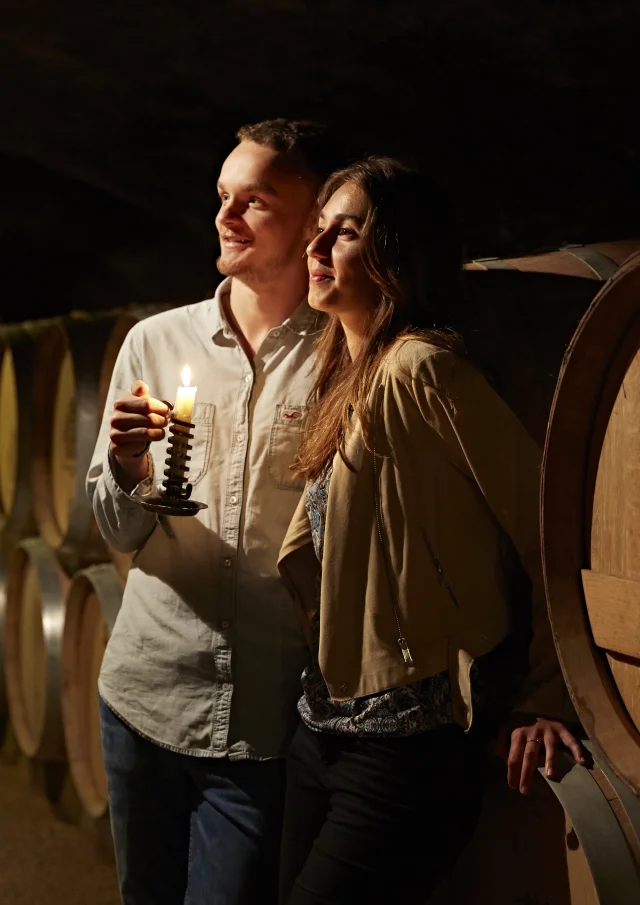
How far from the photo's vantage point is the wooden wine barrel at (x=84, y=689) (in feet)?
10.2

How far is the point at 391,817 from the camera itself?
146 cm

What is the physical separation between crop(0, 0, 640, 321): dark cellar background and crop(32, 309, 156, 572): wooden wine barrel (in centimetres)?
50

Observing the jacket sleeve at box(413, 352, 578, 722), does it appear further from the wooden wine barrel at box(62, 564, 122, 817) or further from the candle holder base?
the wooden wine barrel at box(62, 564, 122, 817)

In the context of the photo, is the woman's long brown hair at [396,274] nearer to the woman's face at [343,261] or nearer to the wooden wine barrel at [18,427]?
the woman's face at [343,261]

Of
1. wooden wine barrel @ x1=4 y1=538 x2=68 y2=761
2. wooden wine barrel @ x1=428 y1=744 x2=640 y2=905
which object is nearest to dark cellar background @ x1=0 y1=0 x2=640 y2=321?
wooden wine barrel @ x1=4 y1=538 x2=68 y2=761

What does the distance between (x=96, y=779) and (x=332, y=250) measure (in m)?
2.24

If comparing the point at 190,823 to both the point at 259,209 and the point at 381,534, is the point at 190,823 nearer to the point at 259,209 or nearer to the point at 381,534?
the point at 381,534

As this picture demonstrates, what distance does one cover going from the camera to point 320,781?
155 cm

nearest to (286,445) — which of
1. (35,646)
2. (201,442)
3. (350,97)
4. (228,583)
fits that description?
(201,442)

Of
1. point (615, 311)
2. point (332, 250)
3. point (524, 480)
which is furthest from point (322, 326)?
point (615, 311)

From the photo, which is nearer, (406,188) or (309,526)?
(406,188)

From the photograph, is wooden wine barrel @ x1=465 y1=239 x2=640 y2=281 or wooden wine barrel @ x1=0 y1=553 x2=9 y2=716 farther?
wooden wine barrel @ x1=0 y1=553 x2=9 y2=716

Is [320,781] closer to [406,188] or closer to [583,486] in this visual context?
[583,486]

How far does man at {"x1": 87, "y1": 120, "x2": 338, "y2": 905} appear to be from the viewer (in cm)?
184
